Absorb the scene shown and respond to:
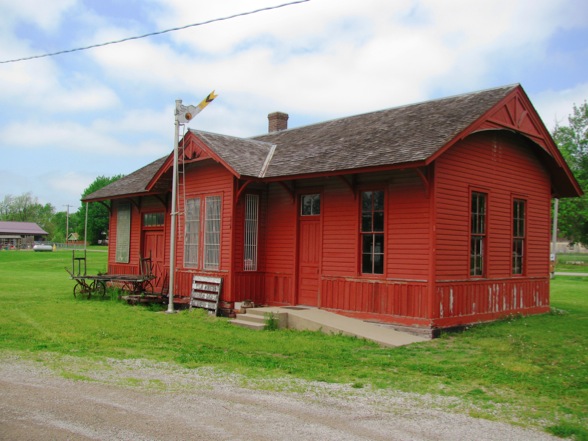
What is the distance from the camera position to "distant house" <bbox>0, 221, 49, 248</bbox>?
337ft

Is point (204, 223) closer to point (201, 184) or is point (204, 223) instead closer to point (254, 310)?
point (201, 184)

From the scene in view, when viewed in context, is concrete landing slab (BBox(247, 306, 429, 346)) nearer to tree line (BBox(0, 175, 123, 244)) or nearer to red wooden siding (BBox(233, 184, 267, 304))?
red wooden siding (BBox(233, 184, 267, 304))

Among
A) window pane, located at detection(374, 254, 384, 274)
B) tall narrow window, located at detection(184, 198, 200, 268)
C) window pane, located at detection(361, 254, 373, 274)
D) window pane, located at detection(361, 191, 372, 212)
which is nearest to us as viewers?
window pane, located at detection(374, 254, 384, 274)

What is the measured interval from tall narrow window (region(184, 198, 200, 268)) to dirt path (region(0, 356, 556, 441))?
8407mm

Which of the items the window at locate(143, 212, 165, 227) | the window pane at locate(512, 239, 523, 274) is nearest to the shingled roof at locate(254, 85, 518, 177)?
the window pane at locate(512, 239, 523, 274)

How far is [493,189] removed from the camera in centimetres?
1412

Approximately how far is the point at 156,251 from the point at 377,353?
456 inches

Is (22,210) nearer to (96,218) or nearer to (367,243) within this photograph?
(96,218)

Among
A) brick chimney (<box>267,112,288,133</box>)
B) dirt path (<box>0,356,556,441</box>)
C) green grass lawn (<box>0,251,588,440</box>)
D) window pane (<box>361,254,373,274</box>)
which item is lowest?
green grass lawn (<box>0,251,588,440</box>)

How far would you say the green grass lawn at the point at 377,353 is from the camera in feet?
24.3

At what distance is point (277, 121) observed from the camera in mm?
22281

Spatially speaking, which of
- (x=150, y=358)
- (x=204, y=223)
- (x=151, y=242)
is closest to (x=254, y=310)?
(x=204, y=223)

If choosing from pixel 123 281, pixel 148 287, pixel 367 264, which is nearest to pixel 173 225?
pixel 123 281

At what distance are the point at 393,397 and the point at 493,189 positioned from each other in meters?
8.36
